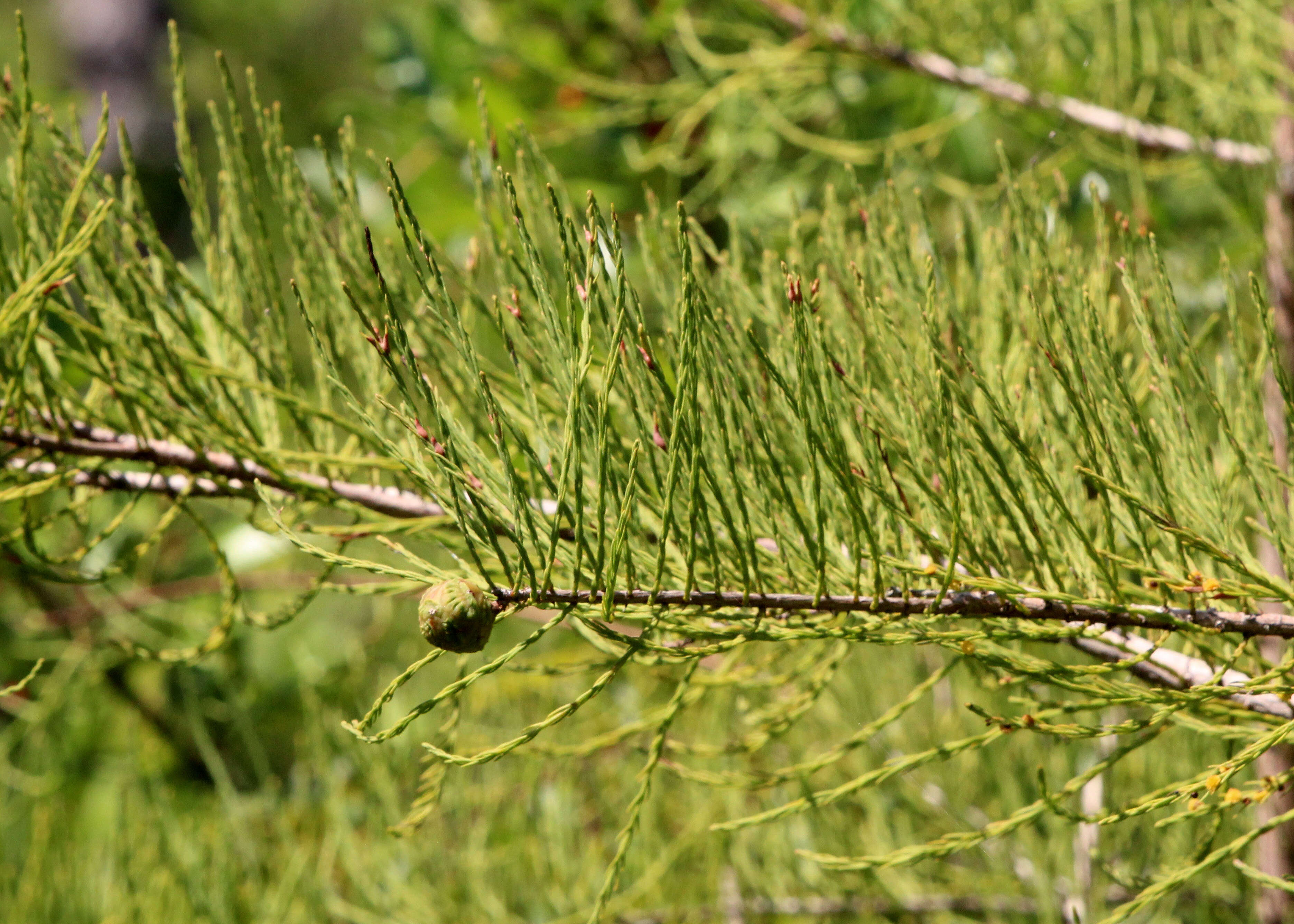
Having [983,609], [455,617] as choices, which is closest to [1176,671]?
[983,609]

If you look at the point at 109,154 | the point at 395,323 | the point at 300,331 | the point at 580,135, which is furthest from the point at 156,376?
the point at 109,154

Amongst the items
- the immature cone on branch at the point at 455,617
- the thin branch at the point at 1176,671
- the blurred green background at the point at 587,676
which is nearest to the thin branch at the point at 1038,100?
the blurred green background at the point at 587,676

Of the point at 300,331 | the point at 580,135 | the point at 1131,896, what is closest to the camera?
the point at 1131,896

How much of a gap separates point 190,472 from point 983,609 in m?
0.36

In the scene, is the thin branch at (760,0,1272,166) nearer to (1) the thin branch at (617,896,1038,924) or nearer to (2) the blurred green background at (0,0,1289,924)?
(2) the blurred green background at (0,0,1289,924)

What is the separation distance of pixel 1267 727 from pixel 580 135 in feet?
3.77

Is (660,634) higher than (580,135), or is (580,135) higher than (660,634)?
(580,135)

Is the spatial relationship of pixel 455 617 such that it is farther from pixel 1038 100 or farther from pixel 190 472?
pixel 1038 100

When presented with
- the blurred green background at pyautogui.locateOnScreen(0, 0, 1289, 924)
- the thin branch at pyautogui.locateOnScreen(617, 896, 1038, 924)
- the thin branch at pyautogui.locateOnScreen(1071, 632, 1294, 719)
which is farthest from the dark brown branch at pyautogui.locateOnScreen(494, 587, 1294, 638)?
the thin branch at pyautogui.locateOnScreen(617, 896, 1038, 924)

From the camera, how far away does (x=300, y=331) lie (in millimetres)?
2359

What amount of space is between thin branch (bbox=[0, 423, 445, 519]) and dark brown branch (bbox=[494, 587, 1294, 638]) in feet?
0.57

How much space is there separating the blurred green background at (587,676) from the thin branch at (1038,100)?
0.02 m

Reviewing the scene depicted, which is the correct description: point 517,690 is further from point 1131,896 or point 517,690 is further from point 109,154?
point 109,154

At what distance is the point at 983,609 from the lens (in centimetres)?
36
